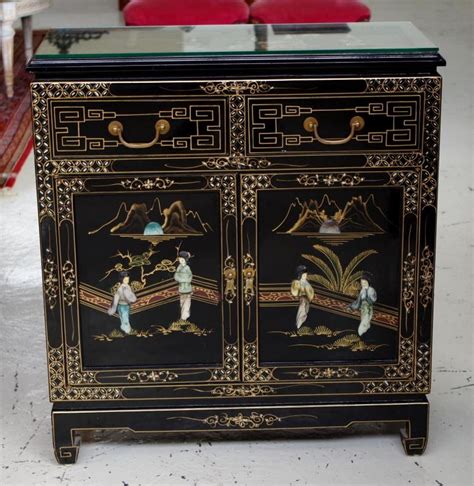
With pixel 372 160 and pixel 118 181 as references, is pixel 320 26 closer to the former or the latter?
pixel 372 160

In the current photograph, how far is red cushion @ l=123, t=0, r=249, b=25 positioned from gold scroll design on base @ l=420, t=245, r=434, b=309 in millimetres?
2611

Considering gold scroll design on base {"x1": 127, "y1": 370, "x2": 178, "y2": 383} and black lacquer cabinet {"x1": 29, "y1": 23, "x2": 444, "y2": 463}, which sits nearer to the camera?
black lacquer cabinet {"x1": 29, "y1": 23, "x2": 444, "y2": 463}

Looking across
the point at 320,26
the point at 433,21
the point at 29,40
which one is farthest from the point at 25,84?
the point at 320,26

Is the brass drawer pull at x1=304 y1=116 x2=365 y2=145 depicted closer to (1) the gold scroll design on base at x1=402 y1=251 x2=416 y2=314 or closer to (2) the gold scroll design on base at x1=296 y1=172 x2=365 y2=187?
(2) the gold scroll design on base at x1=296 y1=172 x2=365 y2=187

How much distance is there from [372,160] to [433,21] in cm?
586

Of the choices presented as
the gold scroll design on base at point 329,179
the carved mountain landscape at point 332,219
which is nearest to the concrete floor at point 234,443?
the carved mountain landscape at point 332,219

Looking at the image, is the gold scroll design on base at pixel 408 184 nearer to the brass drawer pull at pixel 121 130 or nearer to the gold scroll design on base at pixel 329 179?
the gold scroll design on base at pixel 329 179

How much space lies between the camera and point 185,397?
2.96 metres

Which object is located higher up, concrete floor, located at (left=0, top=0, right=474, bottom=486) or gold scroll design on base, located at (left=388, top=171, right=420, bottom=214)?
gold scroll design on base, located at (left=388, top=171, right=420, bottom=214)

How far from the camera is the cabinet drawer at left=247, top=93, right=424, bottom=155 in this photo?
276cm

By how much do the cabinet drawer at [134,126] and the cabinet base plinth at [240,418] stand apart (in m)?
0.66

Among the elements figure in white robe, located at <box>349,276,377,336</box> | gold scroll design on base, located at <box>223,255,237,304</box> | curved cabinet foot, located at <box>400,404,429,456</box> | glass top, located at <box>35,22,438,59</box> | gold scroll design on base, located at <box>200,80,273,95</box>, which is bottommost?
curved cabinet foot, located at <box>400,404,429,456</box>

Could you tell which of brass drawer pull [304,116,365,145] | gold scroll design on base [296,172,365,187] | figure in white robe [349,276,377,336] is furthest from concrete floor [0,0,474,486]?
brass drawer pull [304,116,365,145]

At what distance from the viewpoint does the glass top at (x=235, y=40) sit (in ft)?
9.03
